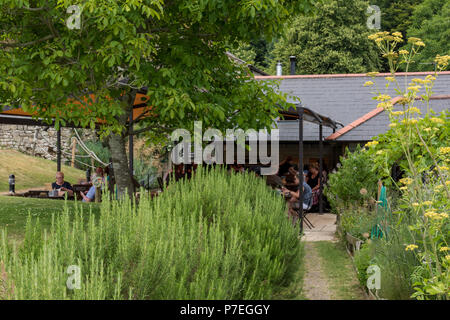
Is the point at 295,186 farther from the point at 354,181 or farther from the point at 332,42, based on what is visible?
the point at 332,42

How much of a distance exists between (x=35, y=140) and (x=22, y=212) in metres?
21.5

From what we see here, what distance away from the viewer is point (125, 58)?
7.80m

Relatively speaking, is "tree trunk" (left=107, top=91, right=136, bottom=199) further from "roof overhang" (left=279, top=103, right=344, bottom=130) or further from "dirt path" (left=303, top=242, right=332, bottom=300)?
"roof overhang" (left=279, top=103, right=344, bottom=130)

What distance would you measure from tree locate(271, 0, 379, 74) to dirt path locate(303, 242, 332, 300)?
2941 cm

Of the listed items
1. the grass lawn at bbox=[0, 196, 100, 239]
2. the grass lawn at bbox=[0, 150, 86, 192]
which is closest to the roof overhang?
the grass lawn at bbox=[0, 196, 100, 239]

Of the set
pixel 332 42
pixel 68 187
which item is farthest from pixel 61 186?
pixel 332 42

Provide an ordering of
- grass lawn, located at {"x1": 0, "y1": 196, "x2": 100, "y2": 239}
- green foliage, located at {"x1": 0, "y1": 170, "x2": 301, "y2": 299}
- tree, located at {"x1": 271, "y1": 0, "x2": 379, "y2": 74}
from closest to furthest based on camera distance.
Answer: green foliage, located at {"x1": 0, "y1": 170, "x2": 301, "y2": 299} < grass lawn, located at {"x1": 0, "y1": 196, "x2": 100, "y2": 239} < tree, located at {"x1": 271, "y1": 0, "x2": 379, "y2": 74}

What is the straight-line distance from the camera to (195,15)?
7922 mm

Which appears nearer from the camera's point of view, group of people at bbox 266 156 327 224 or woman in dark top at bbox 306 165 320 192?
group of people at bbox 266 156 327 224

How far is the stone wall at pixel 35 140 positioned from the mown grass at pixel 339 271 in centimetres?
2258

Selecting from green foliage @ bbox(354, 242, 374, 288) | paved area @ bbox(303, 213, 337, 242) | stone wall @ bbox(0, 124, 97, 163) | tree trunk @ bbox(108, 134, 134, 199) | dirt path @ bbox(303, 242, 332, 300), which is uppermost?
stone wall @ bbox(0, 124, 97, 163)

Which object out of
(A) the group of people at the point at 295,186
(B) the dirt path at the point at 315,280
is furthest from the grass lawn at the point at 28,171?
(B) the dirt path at the point at 315,280

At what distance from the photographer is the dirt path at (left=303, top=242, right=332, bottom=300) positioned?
21.6 ft

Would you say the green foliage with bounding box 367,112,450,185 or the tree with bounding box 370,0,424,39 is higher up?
the tree with bounding box 370,0,424,39
